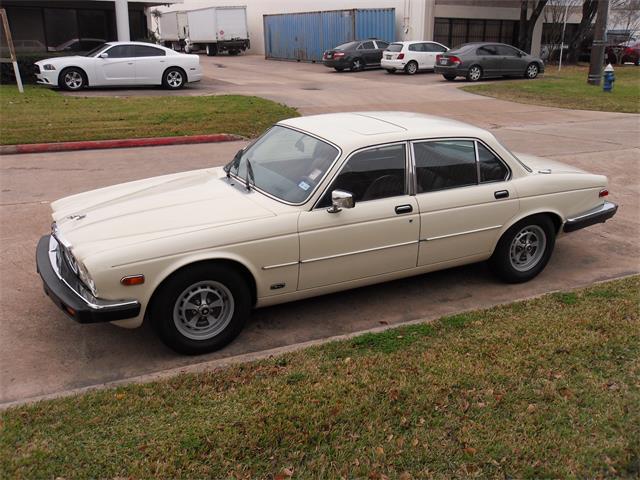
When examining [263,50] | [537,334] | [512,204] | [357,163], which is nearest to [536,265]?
[512,204]

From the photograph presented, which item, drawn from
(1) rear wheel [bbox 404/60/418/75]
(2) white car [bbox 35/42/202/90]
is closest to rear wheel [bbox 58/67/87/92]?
(2) white car [bbox 35/42/202/90]

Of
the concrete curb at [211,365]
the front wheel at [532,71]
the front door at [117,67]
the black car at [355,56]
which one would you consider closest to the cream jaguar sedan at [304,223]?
the concrete curb at [211,365]

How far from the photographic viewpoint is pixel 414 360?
4.09 metres

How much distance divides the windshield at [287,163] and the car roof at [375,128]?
Answer: 108 mm

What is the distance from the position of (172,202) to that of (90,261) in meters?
0.97

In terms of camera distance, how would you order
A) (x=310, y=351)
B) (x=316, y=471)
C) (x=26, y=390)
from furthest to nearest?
(x=310, y=351) < (x=26, y=390) < (x=316, y=471)

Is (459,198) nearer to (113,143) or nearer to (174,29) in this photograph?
(113,143)

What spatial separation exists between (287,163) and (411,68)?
24046mm

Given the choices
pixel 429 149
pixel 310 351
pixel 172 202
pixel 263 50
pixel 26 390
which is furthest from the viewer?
pixel 263 50

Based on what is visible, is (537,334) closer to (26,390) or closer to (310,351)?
(310,351)

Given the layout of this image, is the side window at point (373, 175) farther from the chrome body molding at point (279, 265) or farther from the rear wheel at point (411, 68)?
the rear wheel at point (411, 68)

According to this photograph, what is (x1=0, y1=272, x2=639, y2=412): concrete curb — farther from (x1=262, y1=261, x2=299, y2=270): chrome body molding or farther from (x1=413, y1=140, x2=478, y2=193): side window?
(x1=413, y1=140, x2=478, y2=193): side window

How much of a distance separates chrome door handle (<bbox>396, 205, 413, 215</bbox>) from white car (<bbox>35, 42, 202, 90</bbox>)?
15450 millimetres

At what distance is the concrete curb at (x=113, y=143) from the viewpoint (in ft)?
35.1
